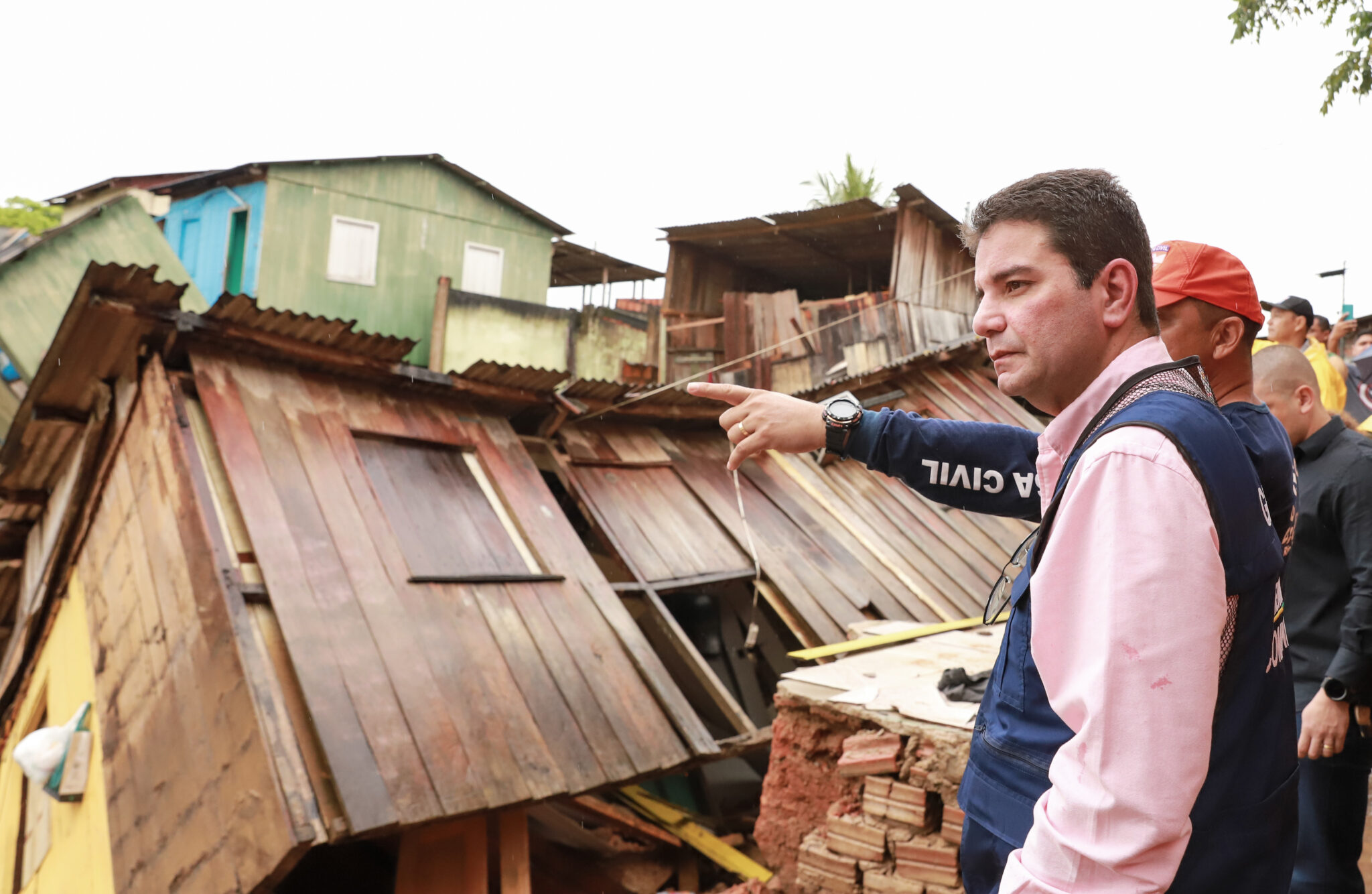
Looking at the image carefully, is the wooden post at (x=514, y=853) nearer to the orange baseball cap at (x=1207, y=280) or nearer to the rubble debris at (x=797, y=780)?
the rubble debris at (x=797, y=780)

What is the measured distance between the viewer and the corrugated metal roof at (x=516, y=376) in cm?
686

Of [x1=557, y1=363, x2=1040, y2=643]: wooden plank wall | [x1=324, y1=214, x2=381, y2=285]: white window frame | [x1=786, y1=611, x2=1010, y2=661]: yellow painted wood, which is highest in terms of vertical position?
[x1=324, y1=214, x2=381, y2=285]: white window frame

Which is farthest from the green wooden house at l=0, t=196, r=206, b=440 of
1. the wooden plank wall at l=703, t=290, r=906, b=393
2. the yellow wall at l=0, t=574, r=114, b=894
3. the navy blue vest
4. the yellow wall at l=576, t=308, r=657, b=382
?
the navy blue vest

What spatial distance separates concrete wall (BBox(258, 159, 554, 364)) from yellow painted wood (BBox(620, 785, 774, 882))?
12.9 meters

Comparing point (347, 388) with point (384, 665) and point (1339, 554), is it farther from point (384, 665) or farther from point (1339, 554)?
point (1339, 554)

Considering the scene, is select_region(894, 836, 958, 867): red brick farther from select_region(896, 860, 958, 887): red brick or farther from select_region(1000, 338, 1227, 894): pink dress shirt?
select_region(1000, 338, 1227, 894): pink dress shirt

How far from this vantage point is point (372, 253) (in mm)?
17953

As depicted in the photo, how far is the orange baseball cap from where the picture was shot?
2.12 m

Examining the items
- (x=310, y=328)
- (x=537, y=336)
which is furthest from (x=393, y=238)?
(x=310, y=328)

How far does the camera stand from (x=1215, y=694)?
4.14 ft

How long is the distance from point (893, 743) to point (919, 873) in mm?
549

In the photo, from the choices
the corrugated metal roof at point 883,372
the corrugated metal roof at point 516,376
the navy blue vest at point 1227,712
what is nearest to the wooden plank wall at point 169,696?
the corrugated metal roof at point 516,376

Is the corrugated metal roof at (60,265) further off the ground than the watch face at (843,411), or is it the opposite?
the corrugated metal roof at (60,265)

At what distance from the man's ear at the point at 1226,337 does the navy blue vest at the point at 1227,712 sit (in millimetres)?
812
